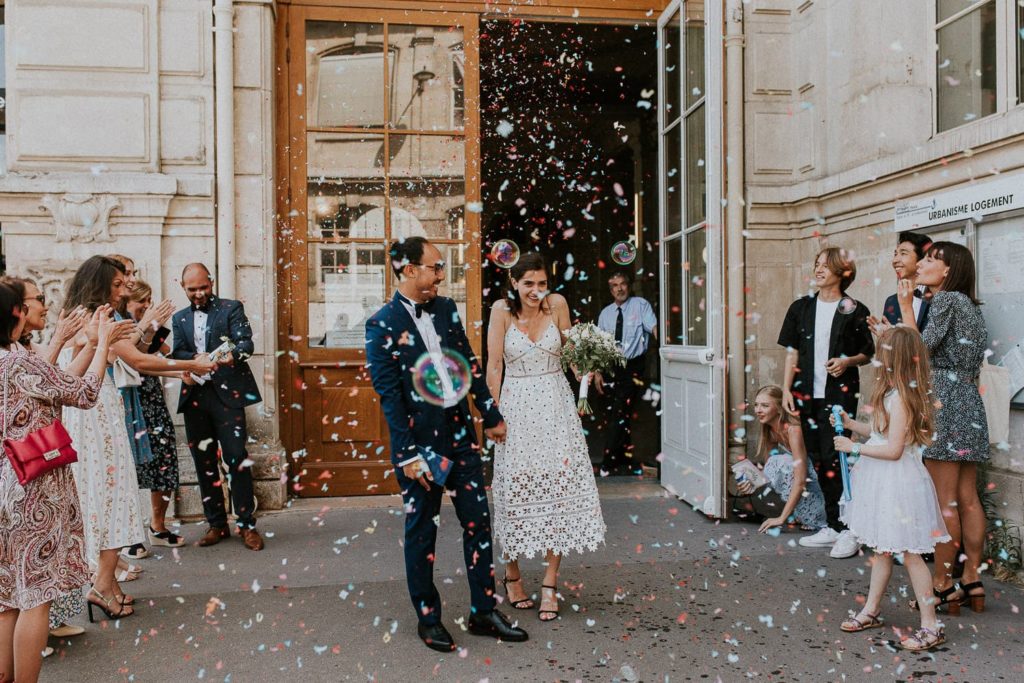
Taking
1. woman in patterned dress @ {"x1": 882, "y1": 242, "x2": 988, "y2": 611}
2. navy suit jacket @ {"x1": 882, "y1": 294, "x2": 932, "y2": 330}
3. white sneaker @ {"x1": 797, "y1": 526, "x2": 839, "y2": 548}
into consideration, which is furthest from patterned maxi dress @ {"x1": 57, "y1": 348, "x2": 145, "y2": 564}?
navy suit jacket @ {"x1": 882, "y1": 294, "x2": 932, "y2": 330}

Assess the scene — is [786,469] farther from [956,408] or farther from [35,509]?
[35,509]

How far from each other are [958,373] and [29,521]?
4.53 metres

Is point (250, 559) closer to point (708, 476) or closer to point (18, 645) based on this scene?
point (18, 645)

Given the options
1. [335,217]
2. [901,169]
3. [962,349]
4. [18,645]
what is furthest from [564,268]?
[18,645]

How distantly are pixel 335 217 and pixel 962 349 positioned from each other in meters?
4.86

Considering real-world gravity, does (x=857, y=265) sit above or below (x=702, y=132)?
below

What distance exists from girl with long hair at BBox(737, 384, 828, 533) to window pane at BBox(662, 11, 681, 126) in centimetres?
267

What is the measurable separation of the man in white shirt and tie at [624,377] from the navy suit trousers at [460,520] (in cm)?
365

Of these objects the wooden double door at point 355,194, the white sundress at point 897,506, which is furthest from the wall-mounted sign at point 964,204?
the wooden double door at point 355,194

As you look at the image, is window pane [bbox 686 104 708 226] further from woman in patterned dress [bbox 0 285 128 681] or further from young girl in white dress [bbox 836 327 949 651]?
woman in patterned dress [bbox 0 285 128 681]

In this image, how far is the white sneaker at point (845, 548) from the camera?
17.1 feet

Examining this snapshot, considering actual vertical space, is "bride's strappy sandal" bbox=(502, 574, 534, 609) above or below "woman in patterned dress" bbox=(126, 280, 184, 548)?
below

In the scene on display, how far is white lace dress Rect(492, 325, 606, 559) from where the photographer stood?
4324 mm

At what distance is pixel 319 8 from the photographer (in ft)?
22.9
